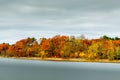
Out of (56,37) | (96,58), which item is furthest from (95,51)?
(56,37)

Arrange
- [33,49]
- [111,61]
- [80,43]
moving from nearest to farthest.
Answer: [111,61] < [80,43] < [33,49]

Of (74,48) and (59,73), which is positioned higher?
(74,48)

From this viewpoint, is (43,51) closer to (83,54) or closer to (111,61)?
(83,54)

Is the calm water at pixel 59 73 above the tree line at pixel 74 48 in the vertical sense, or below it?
below

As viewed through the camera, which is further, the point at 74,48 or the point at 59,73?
the point at 74,48

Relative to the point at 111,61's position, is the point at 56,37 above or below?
above

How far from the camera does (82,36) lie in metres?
190

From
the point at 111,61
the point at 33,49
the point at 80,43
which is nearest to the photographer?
the point at 111,61

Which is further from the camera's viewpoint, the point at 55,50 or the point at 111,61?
the point at 55,50

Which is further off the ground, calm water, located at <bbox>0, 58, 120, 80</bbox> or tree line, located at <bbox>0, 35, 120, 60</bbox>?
tree line, located at <bbox>0, 35, 120, 60</bbox>

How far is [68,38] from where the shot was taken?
579ft

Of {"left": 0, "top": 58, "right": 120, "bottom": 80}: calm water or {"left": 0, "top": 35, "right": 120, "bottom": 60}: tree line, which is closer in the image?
{"left": 0, "top": 58, "right": 120, "bottom": 80}: calm water

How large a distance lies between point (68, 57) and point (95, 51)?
19.2 meters

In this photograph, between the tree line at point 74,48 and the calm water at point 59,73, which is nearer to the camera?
the calm water at point 59,73
